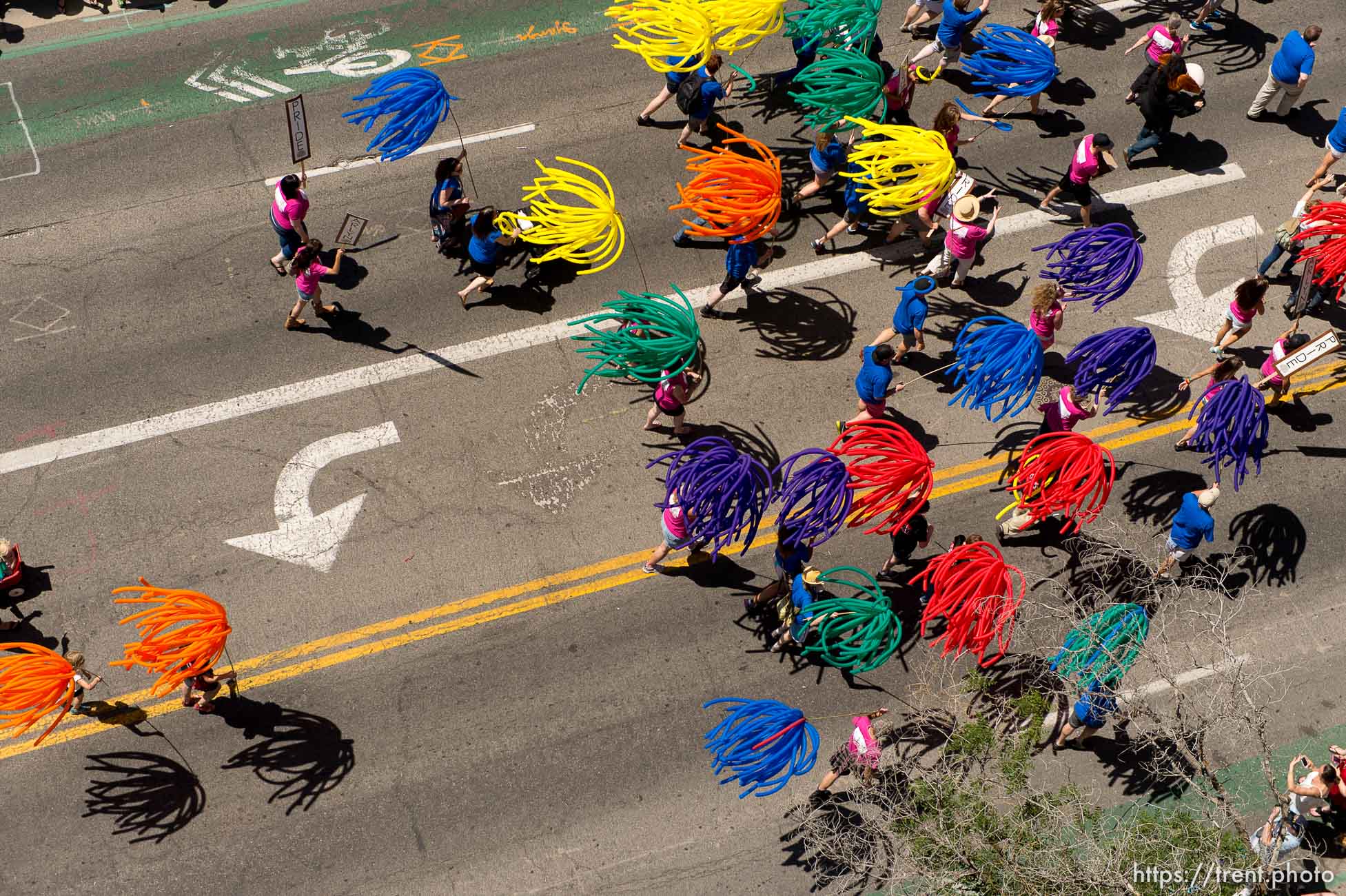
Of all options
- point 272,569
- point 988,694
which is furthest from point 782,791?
point 272,569

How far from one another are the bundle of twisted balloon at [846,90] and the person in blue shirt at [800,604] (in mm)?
6249

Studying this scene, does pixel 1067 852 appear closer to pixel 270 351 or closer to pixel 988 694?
pixel 988 694

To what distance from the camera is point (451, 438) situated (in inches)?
532

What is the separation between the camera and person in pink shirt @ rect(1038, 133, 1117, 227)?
14.4 meters

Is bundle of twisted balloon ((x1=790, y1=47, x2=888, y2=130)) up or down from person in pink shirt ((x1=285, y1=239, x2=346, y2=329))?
up

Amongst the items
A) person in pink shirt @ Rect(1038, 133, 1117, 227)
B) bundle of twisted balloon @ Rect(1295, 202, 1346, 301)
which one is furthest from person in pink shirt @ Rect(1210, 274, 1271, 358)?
person in pink shirt @ Rect(1038, 133, 1117, 227)

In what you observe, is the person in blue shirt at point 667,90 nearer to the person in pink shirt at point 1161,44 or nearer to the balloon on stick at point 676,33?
the balloon on stick at point 676,33

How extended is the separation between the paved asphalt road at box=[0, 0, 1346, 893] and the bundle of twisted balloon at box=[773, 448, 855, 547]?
1.43 meters

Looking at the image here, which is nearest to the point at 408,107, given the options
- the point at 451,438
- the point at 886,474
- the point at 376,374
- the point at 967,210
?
the point at 376,374

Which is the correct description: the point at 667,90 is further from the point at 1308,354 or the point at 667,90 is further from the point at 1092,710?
the point at 1092,710

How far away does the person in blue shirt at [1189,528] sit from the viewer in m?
12.1

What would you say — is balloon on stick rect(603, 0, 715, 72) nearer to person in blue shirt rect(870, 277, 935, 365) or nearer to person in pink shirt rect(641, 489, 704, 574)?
person in blue shirt rect(870, 277, 935, 365)

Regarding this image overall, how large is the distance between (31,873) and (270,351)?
6.62 m

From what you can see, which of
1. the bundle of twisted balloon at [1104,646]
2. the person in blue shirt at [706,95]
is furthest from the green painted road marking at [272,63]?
the bundle of twisted balloon at [1104,646]
